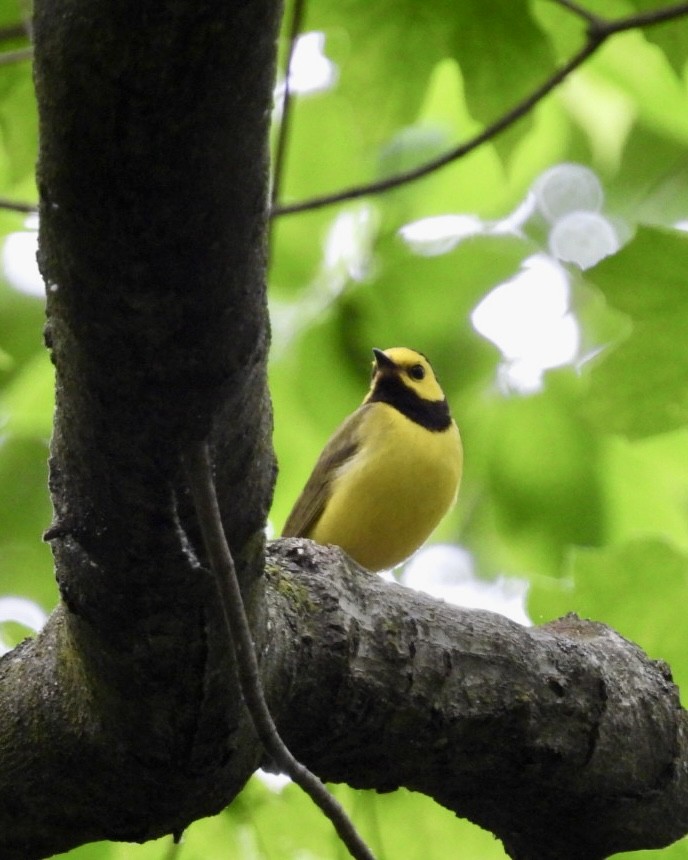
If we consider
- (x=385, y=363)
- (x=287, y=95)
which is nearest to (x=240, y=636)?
(x=287, y=95)

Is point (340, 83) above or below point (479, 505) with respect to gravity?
above

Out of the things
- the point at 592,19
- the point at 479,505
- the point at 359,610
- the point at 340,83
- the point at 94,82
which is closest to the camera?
the point at 94,82

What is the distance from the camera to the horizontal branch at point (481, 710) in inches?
93.7

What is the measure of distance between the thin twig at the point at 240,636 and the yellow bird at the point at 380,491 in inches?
105

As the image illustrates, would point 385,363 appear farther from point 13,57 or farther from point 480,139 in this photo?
point 13,57

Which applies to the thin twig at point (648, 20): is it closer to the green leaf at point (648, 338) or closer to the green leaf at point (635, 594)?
the green leaf at point (648, 338)

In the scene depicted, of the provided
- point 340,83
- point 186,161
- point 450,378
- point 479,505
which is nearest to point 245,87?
point 186,161

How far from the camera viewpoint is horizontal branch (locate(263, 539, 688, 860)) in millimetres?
2379

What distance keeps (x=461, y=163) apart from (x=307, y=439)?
1301 mm

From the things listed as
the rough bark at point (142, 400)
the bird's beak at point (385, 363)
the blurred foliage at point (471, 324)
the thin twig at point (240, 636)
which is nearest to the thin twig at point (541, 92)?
the blurred foliage at point (471, 324)

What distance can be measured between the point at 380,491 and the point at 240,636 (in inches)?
115

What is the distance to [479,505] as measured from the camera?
196 inches

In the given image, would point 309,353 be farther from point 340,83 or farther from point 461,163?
point 461,163

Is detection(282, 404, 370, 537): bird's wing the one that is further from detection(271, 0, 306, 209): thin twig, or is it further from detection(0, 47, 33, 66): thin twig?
detection(0, 47, 33, 66): thin twig
